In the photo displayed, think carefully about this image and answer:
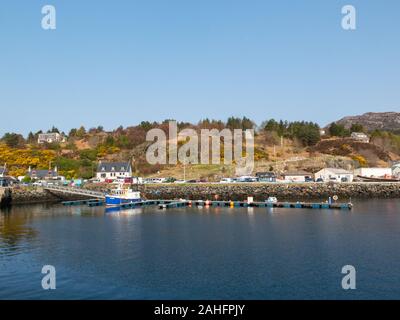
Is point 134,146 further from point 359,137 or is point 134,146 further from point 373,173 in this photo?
point 359,137

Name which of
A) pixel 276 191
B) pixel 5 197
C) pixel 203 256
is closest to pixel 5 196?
pixel 5 197

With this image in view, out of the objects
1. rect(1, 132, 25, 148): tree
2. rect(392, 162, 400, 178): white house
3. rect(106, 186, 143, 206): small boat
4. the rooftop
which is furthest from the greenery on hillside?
rect(106, 186, 143, 206): small boat

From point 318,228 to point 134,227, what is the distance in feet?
68.9

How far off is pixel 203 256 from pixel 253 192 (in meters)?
58.0

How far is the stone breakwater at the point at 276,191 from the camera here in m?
89.8

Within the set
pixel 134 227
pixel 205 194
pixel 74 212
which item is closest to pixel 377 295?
pixel 134 227

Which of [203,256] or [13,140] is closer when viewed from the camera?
[203,256]

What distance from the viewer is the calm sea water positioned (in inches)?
1048

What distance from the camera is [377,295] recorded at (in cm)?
2547

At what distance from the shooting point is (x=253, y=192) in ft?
301

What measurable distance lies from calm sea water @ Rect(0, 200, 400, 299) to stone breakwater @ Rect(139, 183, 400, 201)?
31246mm

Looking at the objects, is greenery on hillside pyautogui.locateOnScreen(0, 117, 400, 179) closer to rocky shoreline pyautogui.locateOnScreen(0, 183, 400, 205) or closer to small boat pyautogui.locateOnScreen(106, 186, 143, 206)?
rocky shoreline pyautogui.locateOnScreen(0, 183, 400, 205)

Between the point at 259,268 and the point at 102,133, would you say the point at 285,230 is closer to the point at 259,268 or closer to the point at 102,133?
the point at 259,268

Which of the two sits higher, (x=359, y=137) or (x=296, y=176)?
(x=359, y=137)
